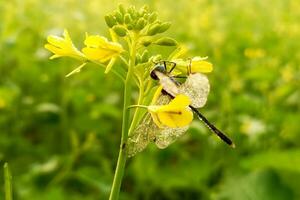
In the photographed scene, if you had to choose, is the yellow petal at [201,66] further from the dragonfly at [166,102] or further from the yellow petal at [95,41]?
the yellow petal at [95,41]

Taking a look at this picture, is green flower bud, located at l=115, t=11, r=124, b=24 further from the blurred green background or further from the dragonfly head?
the blurred green background

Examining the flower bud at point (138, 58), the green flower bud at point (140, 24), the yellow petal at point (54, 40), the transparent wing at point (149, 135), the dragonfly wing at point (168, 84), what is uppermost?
the yellow petal at point (54, 40)

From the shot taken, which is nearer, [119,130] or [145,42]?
[145,42]

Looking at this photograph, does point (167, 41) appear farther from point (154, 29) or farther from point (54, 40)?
point (54, 40)

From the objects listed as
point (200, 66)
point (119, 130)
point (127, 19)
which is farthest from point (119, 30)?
point (119, 130)

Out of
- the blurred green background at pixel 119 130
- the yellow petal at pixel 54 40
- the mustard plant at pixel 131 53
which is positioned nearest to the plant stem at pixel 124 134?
the mustard plant at pixel 131 53

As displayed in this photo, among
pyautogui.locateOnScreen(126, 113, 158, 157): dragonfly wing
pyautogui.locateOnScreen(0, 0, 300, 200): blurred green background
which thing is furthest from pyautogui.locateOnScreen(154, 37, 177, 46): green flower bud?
pyautogui.locateOnScreen(0, 0, 300, 200): blurred green background
